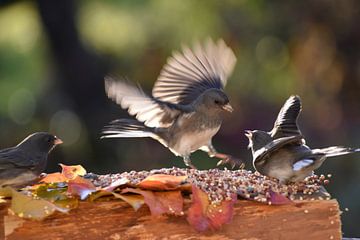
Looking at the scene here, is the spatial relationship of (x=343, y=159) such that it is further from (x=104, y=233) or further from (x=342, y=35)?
(x=104, y=233)

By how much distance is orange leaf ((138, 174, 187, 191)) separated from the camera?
109 inches

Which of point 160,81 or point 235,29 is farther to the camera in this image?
point 235,29

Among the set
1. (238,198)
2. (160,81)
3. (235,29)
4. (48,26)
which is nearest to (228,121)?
(235,29)

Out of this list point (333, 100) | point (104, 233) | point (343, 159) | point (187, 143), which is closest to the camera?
point (104, 233)

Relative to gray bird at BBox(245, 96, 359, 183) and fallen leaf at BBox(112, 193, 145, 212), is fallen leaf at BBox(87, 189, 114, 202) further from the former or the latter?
gray bird at BBox(245, 96, 359, 183)

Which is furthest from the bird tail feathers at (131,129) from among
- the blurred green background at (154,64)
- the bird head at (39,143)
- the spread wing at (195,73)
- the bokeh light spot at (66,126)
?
the bokeh light spot at (66,126)

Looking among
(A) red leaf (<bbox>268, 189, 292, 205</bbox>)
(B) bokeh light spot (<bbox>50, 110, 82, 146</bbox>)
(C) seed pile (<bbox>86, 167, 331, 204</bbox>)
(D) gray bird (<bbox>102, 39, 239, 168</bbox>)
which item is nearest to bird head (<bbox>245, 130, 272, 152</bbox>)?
(C) seed pile (<bbox>86, 167, 331, 204</bbox>)

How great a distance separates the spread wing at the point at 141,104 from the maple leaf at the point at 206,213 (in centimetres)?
69

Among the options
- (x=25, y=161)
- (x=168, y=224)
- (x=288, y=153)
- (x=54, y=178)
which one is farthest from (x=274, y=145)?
(x=25, y=161)

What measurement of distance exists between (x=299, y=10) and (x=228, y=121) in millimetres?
1315

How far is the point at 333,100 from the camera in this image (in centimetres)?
813

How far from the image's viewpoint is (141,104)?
3.44 metres

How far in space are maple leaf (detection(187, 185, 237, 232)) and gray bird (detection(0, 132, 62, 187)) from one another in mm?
Result: 665

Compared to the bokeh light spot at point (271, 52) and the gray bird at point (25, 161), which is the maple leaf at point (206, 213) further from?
the bokeh light spot at point (271, 52)
